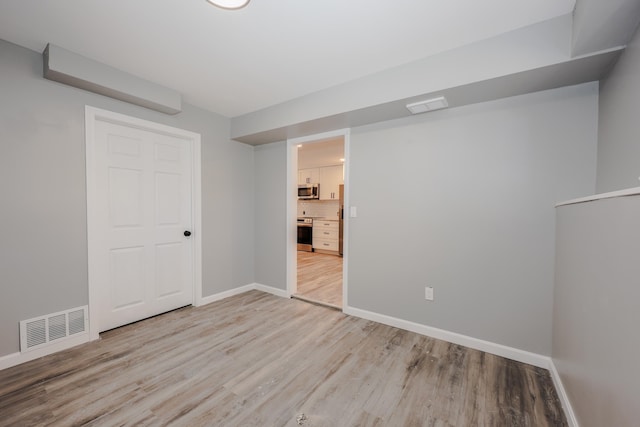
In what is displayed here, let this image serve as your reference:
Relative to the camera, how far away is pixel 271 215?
388 centimetres

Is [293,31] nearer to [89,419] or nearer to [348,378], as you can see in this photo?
[348,378]

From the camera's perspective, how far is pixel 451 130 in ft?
8.06

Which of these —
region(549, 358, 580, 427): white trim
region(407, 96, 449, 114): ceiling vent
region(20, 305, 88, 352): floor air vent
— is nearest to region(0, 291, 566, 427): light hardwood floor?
region(549, 358, 580, 427): white trim

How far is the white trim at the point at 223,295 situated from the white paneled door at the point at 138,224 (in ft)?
0.52

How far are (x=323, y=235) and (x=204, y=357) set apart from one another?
5.20m

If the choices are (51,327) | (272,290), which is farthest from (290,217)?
(51,327)

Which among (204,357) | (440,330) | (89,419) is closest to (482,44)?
(440,330)

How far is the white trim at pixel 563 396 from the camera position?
4.85 feet

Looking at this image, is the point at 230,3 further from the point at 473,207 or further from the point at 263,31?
the point at 473,207

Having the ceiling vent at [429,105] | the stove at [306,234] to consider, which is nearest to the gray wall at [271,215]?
the ceiling vent at [429,105]

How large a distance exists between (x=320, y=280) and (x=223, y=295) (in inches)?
64.0

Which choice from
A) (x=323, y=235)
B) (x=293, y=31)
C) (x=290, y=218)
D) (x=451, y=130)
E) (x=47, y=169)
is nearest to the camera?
(x=293, y=31)

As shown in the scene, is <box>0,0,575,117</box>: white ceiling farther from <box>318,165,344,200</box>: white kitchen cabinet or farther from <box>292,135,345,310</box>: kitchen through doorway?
<box>318,165,344,200</box>: white kitchen cabinet

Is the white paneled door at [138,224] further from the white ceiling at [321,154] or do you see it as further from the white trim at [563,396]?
the white trim at [563,396]
